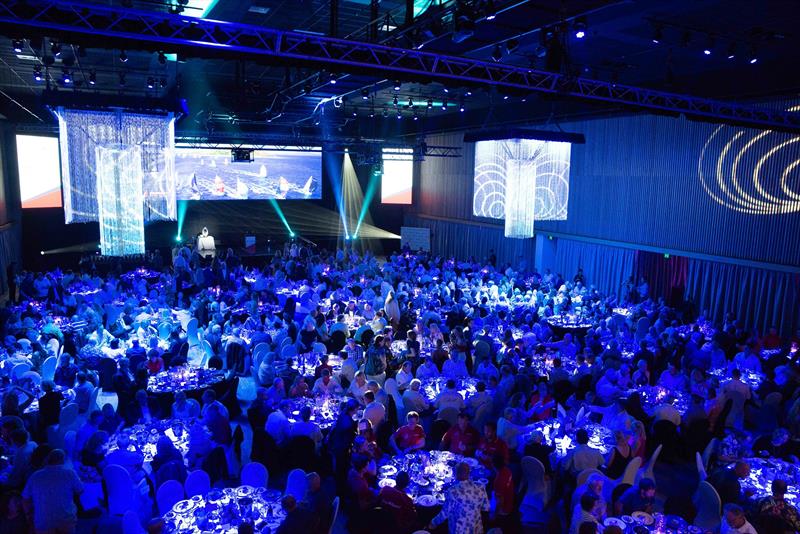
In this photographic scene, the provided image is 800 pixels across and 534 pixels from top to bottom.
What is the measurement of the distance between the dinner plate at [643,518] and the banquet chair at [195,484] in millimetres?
4003

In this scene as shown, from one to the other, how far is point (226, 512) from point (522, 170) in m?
8.23

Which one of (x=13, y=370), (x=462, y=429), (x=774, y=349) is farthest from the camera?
(x=774, y=349)

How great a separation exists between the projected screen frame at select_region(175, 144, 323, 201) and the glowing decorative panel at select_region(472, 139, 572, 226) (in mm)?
12077

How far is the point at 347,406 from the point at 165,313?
20.8ft

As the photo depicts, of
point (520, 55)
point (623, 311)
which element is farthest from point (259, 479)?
point (520, 55)

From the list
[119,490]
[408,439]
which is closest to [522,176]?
[408,439]

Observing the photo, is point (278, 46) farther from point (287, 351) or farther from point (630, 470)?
point (630, 470)

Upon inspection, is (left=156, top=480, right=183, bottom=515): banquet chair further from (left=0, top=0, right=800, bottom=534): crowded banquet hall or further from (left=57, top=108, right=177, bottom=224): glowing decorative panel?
(left=57, top=108, right=177, bottom=224): glowing decorative panel

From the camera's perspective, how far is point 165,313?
1161cm

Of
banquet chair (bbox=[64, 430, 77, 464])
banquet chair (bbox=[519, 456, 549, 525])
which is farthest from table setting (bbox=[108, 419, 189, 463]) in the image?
banquet chair (bbox=[519, 456, 549, 525])

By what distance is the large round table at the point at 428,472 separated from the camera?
559 cm

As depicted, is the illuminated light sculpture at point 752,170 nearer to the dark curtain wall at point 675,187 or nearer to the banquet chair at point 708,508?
the dark curtain wall at point 675,187

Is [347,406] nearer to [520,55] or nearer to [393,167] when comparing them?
[520,55]

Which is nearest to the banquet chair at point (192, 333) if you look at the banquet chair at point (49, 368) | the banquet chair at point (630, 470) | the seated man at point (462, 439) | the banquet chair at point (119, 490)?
the banquet chair at point (49, 368)
